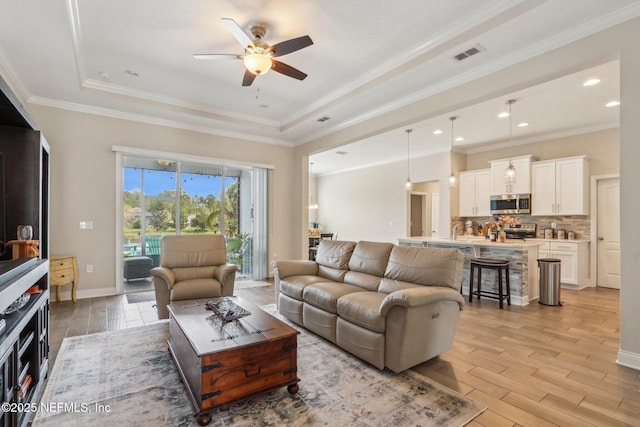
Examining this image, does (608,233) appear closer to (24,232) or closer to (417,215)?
(417,215)

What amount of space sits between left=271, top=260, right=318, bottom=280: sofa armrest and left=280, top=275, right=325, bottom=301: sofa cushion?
83 millimetres

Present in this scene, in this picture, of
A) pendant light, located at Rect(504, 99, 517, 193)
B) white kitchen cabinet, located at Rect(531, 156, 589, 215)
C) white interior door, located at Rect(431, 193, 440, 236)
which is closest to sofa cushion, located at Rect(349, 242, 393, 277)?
pendant light, located at Rect(504, 99, 517, 193)

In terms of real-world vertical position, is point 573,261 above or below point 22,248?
below

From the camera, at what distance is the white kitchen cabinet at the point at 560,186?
19.4 feet

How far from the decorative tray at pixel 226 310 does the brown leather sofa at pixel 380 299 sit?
849 mm

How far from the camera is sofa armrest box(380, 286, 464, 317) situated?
2.36 m

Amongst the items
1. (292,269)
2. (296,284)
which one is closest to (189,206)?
(292,269)

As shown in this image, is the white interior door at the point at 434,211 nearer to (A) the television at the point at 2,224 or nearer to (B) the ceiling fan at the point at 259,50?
(B) the ceiling fan at the point at 259,50

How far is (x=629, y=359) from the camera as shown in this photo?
262cm

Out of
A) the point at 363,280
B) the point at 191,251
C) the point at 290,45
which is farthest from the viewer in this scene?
the point at 191,251

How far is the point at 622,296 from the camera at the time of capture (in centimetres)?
265

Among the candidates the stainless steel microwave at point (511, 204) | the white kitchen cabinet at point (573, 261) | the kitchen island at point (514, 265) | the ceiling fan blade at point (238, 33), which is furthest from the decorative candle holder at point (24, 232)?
the stainless steel microwave at point (511, 204)

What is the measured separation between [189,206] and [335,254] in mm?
3145

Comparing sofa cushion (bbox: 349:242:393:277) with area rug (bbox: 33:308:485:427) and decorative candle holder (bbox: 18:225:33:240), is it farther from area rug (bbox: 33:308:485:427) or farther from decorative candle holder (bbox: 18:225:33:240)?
decorative candle holder (bbox: 18:225:33:240)
